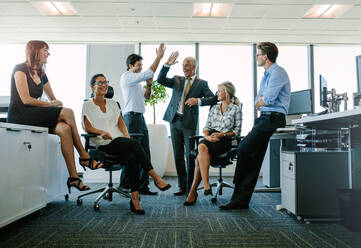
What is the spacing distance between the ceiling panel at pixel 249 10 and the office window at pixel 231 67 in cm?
130

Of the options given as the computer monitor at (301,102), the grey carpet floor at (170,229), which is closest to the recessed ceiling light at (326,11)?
the computer monitor at (301,102)

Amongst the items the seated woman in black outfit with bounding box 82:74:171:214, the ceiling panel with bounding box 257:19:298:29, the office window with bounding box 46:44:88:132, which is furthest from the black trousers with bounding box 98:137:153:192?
the office window with bounding box 46:44:88:132

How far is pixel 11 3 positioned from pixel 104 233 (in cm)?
356

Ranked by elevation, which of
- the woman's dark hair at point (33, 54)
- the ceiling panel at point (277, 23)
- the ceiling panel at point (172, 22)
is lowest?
the woman's dark hair at point (33, 54)

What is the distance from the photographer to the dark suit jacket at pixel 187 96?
3002 millimetres

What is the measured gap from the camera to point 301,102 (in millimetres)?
3467

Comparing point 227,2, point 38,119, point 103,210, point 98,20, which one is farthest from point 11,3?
point 103,210

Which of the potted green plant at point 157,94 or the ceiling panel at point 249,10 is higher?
the ceiling panel at point 249,10

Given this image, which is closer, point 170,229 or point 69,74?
Result: point 170,229

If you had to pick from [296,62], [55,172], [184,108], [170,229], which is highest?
[296,62]

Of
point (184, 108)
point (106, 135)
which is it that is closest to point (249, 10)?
point (184, 108)

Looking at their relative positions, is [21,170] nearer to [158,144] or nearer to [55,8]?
[158,144]

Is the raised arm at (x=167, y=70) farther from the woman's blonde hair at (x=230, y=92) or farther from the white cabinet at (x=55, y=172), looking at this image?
the white cabinet at (x=55, y=172)

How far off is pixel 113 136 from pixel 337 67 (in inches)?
187
